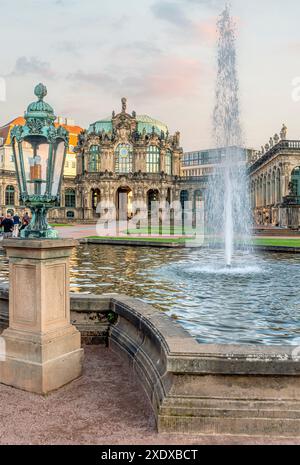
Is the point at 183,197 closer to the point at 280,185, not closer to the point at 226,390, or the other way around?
the point at 280,185

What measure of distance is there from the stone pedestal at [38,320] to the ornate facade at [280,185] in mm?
44249

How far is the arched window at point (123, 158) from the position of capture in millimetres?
90938

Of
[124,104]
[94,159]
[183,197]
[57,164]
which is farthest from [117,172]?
[57,164]

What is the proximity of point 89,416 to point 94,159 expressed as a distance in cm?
8827

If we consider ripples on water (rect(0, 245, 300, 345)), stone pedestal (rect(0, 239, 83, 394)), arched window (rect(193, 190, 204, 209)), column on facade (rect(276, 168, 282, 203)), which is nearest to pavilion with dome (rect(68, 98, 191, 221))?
arched window (rect(193, 190, 204, 209))

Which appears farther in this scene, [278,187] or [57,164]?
[278,187]

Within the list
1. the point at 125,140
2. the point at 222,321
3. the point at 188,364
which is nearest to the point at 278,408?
the point at 188,364

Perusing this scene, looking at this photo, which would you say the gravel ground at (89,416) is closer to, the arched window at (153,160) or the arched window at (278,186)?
the arched window at (278,186)

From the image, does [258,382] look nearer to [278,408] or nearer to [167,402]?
[278,408]

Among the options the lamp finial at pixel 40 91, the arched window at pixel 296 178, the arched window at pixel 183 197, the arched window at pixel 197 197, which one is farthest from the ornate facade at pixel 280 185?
the lamp finial at pixel 40 91

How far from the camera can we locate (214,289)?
10859mm

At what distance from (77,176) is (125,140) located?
12.1m

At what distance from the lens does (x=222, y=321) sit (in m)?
7.61

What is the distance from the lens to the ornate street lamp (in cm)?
606
